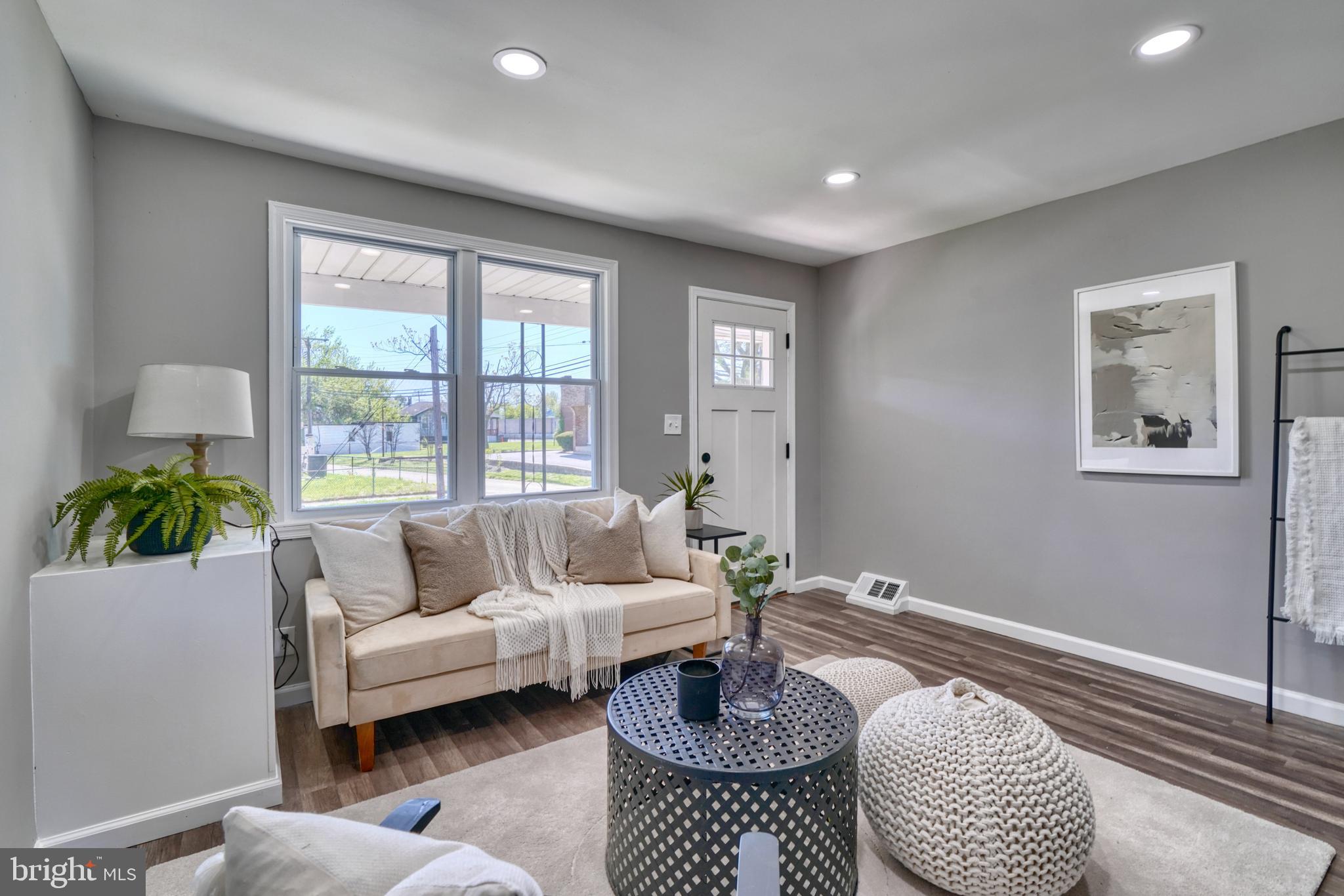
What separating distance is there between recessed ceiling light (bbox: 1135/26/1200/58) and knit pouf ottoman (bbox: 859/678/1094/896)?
216 cm

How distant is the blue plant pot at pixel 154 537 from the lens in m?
2.00

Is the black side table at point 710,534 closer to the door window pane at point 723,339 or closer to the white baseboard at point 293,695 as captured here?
the door window pane at point 723,339

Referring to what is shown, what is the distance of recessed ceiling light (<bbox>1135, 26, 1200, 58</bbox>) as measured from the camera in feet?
6.68

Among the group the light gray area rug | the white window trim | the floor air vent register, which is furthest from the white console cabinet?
the floor air vent register

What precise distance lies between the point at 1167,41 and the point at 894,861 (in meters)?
2.71

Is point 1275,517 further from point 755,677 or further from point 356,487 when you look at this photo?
point 356,487

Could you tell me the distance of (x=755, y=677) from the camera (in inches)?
69.8

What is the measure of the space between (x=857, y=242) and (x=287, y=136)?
3.34m

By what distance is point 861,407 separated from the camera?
4.68m

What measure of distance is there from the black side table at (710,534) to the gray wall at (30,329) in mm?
2659

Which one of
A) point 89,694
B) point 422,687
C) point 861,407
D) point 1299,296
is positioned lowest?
point 422,687

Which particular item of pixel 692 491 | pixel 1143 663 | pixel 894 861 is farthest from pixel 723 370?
pixel 894 861

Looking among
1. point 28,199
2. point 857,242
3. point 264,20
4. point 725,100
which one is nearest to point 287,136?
point 264,20

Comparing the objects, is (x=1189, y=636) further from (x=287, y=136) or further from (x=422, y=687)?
(x=287, y=136)
